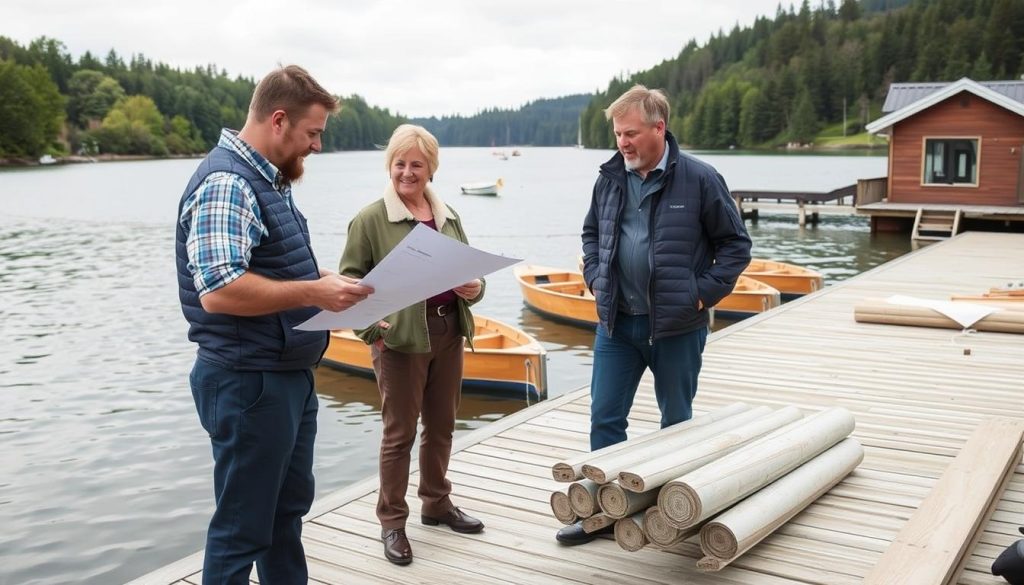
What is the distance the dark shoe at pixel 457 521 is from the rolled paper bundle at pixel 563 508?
1.71 feet

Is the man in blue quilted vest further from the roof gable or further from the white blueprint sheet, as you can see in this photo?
the roof gable

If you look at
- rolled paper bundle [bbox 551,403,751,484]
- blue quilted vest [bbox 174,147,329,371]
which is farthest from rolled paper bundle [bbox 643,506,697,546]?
blue quilted vest [bbox 174,147,329,371]

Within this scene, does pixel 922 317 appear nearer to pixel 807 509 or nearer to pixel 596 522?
pixel 807 509

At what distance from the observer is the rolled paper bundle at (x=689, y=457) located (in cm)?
353

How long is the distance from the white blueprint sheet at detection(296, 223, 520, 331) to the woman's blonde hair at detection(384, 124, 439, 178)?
2.81 ft

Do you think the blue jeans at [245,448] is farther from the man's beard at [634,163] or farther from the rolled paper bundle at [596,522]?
the man's beard at [634,163]

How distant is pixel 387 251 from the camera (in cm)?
391

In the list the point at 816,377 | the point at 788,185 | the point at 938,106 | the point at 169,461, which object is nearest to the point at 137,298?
the point at 169,461

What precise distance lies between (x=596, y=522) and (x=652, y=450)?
401 mm

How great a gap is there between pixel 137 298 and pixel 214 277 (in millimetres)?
18267

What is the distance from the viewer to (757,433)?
4.46 metres

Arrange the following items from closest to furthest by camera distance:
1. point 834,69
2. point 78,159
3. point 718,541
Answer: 1. point 718,541
2. point 78,159
3. point 834,69

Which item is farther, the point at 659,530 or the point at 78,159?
the point at 78,159

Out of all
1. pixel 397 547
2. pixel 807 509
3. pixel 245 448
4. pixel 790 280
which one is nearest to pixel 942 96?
pixel 790 280
